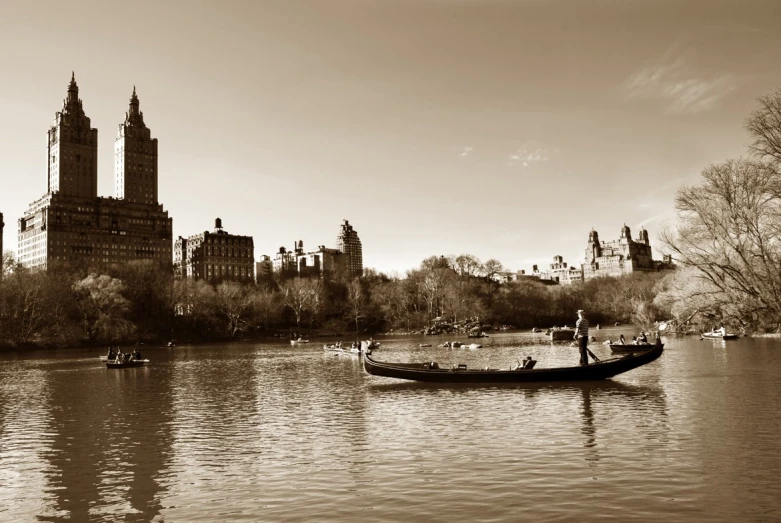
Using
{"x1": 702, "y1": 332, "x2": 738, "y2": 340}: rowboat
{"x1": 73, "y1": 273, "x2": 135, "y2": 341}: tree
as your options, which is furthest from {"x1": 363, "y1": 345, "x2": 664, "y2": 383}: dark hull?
{"x1": 73, "y1": 273, "x2": 135, "y2": 341}: tree

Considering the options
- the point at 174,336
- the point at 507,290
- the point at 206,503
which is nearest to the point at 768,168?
the point at 206,503

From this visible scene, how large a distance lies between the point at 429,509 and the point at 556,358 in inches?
1813

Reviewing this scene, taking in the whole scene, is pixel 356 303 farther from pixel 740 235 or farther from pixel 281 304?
pixel 740 235

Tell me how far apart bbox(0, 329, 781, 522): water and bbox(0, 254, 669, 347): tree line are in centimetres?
6918

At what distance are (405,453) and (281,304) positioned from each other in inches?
4895

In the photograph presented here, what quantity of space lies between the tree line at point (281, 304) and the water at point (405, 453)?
227 ft

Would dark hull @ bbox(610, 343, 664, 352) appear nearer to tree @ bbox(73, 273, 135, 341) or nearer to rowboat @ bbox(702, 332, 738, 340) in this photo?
rowboat @ bbox(702, 332, 738, 340)

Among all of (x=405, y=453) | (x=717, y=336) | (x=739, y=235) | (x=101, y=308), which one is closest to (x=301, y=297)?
(x=101, y=308)

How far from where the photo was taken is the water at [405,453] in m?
13.9

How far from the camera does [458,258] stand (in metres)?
163

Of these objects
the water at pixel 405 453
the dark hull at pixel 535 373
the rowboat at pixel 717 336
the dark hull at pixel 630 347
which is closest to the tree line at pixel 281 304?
the rowboat at pixel 717 336

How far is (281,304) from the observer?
461 feet

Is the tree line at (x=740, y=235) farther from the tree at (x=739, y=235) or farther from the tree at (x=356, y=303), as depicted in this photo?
the tree at (x=356, y=303)

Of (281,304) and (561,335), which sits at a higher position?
(281,304)
